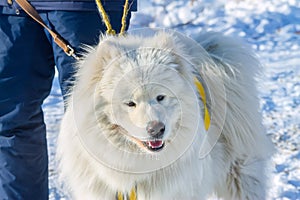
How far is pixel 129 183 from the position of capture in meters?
2.55

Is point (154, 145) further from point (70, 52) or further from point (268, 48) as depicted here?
point (268, 48)

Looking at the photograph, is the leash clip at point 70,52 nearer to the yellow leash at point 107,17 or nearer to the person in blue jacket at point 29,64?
the person in blue jacket at point 29,64

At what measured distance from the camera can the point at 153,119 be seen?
218 cm

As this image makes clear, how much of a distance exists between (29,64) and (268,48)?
496 cm

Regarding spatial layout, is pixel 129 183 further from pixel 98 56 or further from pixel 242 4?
pixel 242 4

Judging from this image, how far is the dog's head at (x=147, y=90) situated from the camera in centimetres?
223

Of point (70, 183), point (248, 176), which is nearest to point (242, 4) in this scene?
point (248, 176)

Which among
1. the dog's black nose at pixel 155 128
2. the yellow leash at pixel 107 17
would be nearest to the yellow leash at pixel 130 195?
the dog's black nose at pixel 155 128

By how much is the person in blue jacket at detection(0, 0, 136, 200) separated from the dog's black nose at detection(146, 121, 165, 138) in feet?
2.57

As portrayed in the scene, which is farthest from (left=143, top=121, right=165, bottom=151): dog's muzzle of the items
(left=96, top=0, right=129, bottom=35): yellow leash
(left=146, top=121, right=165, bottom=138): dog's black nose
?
(left=96, top=0, right=129, bottom=35): yellow leash

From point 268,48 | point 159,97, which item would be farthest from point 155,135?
point 268,48

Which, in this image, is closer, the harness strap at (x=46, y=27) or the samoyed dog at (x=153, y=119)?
the samoyed dog at (x=153, y=119)

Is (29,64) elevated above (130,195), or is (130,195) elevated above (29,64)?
(29,64)

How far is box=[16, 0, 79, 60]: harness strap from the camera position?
2.69m
